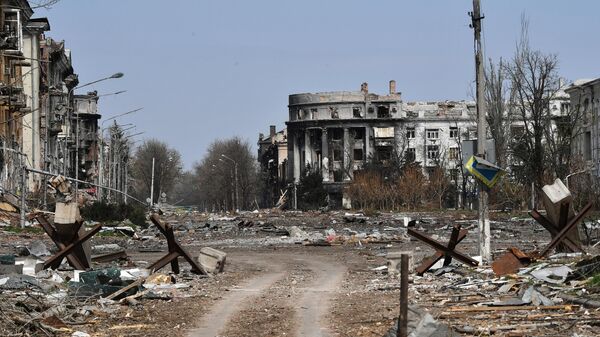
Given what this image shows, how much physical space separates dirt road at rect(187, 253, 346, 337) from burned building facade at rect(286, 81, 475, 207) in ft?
354

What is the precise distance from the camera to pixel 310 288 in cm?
2077

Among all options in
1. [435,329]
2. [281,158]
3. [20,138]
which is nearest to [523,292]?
[435,329]

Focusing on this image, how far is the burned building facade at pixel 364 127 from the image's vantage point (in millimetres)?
134750

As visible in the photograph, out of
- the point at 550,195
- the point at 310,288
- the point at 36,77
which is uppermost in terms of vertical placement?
the point at 36,77

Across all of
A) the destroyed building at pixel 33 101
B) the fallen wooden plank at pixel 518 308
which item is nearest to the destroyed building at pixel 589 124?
the destroyed building at pixel 33 101

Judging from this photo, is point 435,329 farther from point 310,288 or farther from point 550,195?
point 550,195

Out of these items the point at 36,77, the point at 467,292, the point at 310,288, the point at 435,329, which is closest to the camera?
the point at 435,329

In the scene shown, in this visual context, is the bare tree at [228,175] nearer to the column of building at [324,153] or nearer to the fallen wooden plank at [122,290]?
the column of building at [324,153]

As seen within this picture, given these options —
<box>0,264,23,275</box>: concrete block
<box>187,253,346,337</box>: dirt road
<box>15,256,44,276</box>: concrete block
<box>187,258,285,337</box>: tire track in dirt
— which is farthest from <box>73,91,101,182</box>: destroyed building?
<box>0,264,23,275</box>: concrete block

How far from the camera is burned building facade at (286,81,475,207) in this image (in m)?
135

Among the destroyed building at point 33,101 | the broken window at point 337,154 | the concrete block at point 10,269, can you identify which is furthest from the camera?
the broken window at point 337,154

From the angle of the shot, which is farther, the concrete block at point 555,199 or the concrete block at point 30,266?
the concrete block at point 555,199

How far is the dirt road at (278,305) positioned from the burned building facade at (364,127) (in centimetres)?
10776

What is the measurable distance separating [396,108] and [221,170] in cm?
3080
